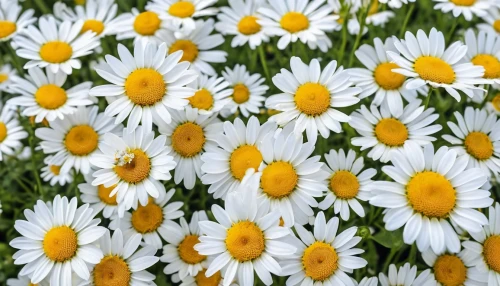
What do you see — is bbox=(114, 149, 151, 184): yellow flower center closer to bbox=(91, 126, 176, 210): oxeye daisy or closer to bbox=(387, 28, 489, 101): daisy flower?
bbox=(91, 126, 176, 210): oxeye daisy

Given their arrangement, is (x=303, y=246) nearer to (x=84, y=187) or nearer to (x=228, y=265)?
(x=228, y=265)

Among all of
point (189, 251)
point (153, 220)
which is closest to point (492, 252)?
point (189, 251)

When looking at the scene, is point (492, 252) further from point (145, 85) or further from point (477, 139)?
point (145, 85)

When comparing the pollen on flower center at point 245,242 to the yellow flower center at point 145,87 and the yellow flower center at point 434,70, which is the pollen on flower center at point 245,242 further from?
the yellow flower center at point 434,70

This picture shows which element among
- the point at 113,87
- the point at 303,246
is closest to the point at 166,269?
the point at 303,246

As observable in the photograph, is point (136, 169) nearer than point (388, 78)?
Yes

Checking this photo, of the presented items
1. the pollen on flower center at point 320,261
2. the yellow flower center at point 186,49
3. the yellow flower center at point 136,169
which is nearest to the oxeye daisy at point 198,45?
the yellow flower center at point 186,49
